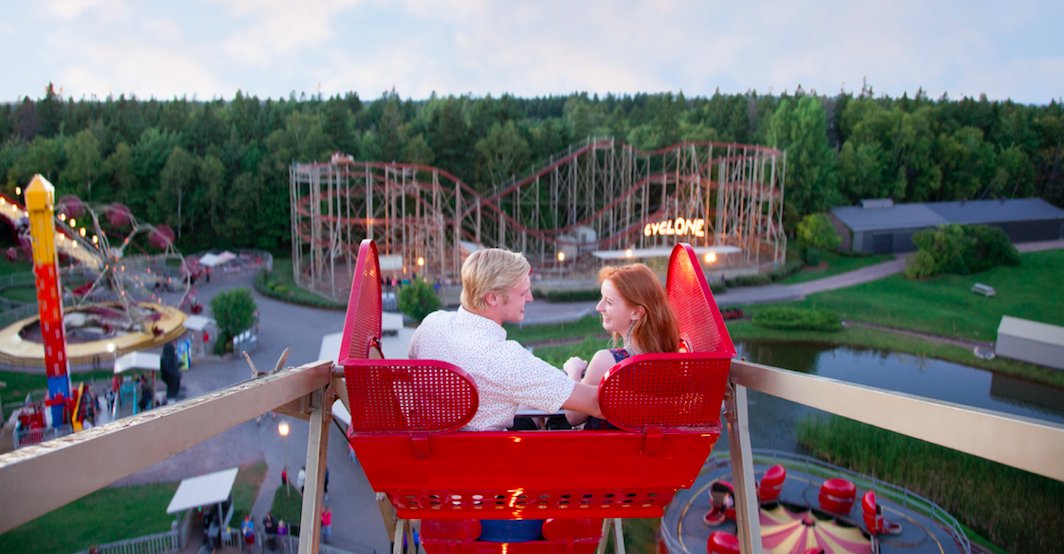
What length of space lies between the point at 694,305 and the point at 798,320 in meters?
16.3

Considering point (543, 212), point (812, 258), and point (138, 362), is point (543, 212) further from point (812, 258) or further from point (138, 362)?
point (138, 362)

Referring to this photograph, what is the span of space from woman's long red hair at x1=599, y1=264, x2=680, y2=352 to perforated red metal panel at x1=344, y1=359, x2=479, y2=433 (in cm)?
71

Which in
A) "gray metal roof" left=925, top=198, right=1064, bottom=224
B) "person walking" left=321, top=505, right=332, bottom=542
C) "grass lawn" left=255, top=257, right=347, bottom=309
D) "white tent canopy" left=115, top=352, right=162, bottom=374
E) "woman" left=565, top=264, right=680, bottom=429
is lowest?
"person walking" left=321, top=505, right=332, bottom=542

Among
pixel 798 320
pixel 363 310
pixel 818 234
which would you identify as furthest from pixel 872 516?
pixel 818 234

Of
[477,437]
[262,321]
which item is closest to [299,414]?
[477,437]

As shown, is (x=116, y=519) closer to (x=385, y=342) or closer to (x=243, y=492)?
(x=243, y=492)

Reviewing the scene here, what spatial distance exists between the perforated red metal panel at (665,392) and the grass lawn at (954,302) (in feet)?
59.8

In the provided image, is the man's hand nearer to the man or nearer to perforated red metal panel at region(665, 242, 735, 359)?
the man

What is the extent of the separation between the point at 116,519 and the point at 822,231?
23951 mm

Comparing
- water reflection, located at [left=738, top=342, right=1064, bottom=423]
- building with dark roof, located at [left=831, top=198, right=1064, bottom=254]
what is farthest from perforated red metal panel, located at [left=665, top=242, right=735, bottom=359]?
building with dark roof, located at [left=831, top=198, right=1064, bottom=254]

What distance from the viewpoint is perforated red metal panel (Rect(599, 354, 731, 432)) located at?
62.9 inches

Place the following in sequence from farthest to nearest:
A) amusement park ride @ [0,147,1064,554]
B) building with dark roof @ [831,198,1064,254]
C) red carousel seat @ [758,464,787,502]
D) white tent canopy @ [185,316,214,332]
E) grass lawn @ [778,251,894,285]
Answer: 1. building with dark roof @ [831,198,1064,254]
2. grass lawn @ [778,251,894,285]
3. white tent canopy @ [185,316,214,332]
4. red carousel seat @ [758,464,787,502]
5. amusement park ride @ [0,147,1064,554]

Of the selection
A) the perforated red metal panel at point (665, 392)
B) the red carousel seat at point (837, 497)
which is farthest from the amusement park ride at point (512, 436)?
the red carousel seat at point (837, 497)

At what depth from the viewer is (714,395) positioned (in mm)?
1650
